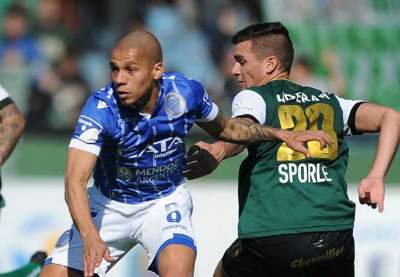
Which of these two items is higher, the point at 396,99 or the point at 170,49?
the point at 170,49

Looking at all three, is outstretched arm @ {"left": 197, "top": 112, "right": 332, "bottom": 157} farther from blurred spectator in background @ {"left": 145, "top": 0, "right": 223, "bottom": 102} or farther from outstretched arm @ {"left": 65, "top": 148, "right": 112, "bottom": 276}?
blurred spectator in background @ {"left": 145, "top": 0, "right": 223, "bottom": 102}

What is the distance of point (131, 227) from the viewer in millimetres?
6672

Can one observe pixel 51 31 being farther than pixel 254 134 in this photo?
Yes

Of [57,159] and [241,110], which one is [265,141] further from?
[57,159]

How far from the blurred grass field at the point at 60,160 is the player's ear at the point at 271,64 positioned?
502 cm

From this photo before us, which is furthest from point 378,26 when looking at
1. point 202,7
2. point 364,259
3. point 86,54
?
point 364,259

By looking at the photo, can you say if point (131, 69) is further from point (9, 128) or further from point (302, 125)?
point (9, 128)

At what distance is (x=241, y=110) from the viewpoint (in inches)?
239

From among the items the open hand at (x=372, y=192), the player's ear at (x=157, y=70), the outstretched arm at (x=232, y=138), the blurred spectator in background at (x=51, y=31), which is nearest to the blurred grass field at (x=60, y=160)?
the blurred spectator in background at (x=51, y=31)

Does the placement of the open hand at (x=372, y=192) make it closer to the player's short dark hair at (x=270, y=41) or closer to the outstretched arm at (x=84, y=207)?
the player's short dark hair at (x=270, y=41)

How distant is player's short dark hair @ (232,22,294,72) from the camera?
6520 millimetres

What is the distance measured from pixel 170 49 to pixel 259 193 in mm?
7345

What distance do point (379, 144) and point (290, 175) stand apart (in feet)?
1.85

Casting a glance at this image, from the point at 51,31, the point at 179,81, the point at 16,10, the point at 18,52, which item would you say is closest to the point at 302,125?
the point at 179,81
